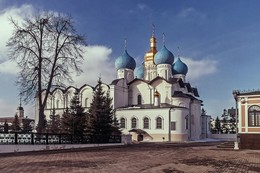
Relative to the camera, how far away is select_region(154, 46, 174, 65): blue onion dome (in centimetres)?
4771

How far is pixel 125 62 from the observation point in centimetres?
4994

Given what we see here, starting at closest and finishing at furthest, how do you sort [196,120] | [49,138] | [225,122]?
1. [49,138]
2. [196,120]
3. [225,122]

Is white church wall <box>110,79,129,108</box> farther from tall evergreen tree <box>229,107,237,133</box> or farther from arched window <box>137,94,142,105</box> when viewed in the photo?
tall evergreen tree <box>229,107,237,133</box>

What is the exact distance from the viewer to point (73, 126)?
26219mm

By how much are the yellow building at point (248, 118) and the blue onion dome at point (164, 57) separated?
80.5 feet

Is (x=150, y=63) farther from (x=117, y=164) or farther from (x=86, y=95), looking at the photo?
(x=117, y=164)

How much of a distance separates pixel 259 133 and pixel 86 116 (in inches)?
552

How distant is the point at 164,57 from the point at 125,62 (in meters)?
6.43

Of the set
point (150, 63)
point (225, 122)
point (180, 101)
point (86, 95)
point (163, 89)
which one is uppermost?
point (150, 63)

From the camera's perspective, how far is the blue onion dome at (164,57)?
157 feet

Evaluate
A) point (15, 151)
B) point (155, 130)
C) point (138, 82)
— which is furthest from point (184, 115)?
point (15, 151)

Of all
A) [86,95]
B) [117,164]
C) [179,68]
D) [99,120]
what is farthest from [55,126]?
[117,164]

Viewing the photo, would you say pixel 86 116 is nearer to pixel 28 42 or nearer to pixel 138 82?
pixel 28 42

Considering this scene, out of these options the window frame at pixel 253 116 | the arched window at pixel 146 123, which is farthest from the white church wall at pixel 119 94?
the window frame at pixel 253 116
